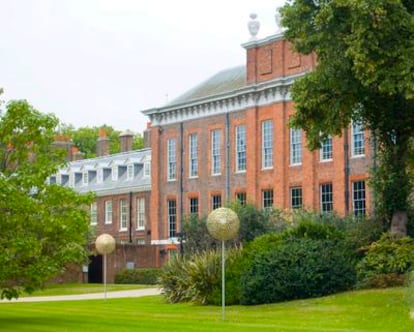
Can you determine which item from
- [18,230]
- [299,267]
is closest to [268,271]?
[299,267]

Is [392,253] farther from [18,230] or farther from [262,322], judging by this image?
[18,230]

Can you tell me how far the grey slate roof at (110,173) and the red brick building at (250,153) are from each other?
5.64 m

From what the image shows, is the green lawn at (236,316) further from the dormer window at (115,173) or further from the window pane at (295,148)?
the dormer window at (115,173)

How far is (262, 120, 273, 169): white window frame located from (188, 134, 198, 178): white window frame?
625 centimetres

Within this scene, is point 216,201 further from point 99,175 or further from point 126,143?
point 126,143

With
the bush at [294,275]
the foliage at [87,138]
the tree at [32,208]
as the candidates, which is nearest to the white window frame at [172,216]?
the bush at [294,275]

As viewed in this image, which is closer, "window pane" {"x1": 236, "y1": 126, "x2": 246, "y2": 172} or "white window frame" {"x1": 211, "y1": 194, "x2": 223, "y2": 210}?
"window pane" {"x1": 236, "y1": 126, "x2": 246, "y2": 172}

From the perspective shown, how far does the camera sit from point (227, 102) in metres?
57.0

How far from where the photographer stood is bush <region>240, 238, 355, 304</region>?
30672 mm

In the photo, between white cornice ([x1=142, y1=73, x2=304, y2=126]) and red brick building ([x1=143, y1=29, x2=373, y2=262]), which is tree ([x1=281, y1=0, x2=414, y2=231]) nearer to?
red brick building ([x1=143, y1=29, x2=373, y2=262])

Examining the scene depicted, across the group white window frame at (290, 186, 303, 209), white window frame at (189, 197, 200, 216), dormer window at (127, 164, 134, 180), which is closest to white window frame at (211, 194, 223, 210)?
white window frame at (189, 197, 200, 216)

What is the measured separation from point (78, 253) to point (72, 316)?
77.0 inches

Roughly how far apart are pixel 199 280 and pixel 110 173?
4322 cm

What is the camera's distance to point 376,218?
1302 inches
